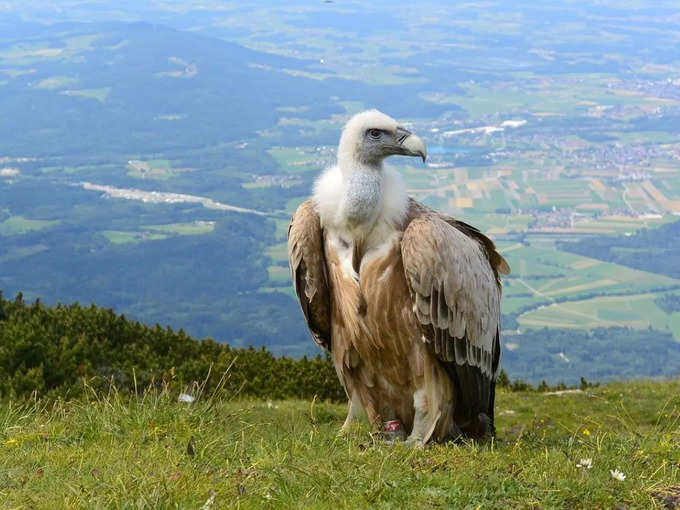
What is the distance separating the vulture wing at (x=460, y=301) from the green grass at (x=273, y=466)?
59 cm

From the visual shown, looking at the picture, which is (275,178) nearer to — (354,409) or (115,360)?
(115,360)

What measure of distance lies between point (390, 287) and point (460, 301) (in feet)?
1.82

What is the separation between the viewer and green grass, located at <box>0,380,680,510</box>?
4.70m

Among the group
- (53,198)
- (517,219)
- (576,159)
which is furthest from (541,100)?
(53,198)

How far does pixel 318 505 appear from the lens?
4.68 m

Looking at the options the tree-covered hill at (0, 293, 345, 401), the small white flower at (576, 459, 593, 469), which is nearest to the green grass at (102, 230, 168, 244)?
the tree-covered hill at (0, 293, 345, 401)

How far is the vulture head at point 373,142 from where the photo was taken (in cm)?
725

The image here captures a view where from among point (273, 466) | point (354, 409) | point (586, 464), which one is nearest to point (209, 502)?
point (273, 466)

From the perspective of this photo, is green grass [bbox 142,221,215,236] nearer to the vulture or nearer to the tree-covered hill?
the tree-covered hill

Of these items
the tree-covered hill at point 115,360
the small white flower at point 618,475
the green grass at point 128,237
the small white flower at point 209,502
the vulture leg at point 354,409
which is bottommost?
the green grass at point 128,237

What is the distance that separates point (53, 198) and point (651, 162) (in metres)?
79.7

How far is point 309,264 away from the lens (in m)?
7.44

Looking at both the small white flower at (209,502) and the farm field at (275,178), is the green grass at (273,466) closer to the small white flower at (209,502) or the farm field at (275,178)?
the small white flower at (209,502)

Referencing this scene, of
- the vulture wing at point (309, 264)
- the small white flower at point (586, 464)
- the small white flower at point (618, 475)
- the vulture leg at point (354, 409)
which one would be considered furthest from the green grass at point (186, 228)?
the small white flower at point (618, 475)
